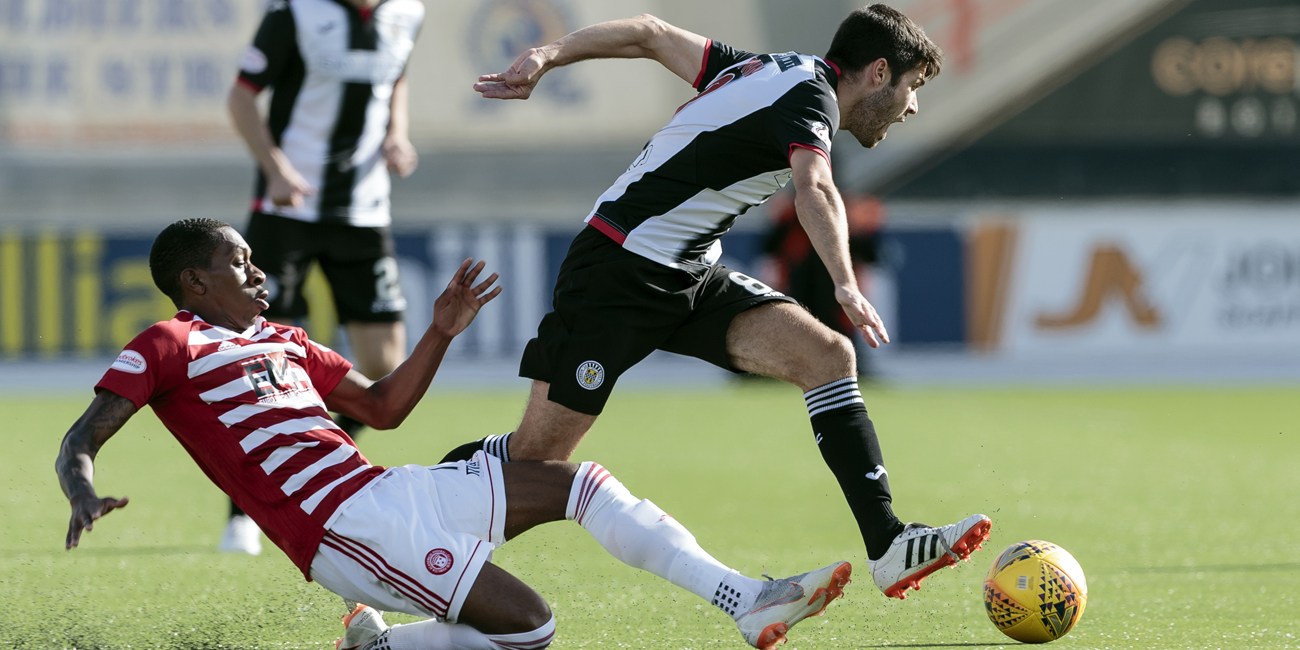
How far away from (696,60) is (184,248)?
151 centimetres

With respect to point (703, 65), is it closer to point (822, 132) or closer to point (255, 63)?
point (822, 132)

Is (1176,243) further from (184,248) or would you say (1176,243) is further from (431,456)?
(184,248)

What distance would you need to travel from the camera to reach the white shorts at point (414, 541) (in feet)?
10.1

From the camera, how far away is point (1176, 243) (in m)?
14.1

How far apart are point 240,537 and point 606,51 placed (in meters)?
2.27

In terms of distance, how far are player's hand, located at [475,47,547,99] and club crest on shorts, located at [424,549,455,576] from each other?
1.27 metres

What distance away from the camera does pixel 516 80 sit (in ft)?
12.1

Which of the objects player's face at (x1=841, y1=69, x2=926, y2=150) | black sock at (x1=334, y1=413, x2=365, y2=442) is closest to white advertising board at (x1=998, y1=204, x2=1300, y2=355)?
black sock at (x1=334, y1=413, x2=365, y2=442)

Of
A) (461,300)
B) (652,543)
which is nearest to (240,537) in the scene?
(461,300)

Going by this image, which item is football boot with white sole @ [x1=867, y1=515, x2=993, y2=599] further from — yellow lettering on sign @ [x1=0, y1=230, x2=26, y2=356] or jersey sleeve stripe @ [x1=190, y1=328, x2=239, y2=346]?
yellow lettering on sign @ [x1=0, y1=230, x2=26, y2=356]

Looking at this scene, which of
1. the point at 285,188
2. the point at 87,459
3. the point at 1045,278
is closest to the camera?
the point at 87,459

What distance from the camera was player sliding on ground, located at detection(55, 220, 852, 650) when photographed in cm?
309

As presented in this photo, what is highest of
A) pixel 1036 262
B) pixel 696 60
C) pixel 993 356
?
pixel 696 60

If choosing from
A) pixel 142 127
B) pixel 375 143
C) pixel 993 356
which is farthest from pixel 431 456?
pixel 142 127
